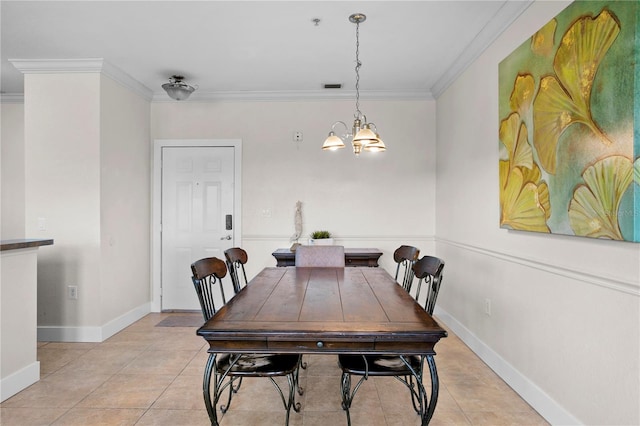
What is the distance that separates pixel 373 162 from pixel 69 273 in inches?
132

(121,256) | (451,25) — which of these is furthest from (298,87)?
(121,256)

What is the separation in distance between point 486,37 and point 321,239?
245 centimetres

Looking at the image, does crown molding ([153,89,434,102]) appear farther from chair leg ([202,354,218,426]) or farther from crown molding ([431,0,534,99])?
chair leg ([202,354,218,426])

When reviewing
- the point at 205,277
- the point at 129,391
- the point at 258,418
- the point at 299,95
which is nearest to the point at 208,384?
the point at 205,277

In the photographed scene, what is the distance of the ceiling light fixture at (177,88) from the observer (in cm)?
380

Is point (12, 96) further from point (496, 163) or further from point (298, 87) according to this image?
point (496, 163)

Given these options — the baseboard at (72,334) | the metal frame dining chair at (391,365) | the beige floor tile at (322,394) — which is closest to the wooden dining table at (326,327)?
the metal frame dining chair at (391,365)

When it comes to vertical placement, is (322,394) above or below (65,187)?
below

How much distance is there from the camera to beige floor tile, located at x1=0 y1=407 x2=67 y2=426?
2117mm

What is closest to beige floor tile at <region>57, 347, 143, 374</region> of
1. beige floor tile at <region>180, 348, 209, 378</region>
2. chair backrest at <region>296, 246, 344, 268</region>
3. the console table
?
beige floor tile at <region>180, 348, 209, 378</region>

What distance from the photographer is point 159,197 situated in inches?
174

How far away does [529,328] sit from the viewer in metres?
2.30

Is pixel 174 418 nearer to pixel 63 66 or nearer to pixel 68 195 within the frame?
pixel 68 195

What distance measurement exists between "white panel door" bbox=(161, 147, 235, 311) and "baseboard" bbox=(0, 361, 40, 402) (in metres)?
1.82
